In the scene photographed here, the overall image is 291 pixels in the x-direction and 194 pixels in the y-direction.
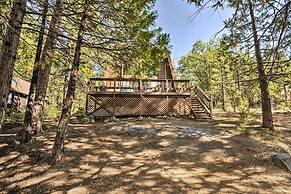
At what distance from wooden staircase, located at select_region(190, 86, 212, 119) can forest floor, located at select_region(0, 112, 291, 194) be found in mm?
4088

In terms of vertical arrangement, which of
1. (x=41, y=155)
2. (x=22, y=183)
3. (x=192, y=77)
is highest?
(x=192, y=77)

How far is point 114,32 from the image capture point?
17.0ft

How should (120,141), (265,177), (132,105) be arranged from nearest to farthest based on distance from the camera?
(265,177) → (120,141) → (132,105)

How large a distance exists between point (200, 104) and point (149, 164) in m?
8.72

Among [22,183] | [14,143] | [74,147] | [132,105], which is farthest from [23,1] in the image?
[132,105]

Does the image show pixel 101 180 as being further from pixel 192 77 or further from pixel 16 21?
pixel 192 77

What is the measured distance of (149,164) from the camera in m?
4.93

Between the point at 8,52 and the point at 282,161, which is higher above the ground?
the point at 8,52

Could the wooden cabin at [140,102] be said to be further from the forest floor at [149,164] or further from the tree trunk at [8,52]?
the tree trunk at [8,52]

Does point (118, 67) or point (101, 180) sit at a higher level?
point (118, 67)

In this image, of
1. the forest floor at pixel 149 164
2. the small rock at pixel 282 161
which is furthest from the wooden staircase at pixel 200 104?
the small rock at pixel 282 161

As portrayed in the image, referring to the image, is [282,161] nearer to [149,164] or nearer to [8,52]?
[149,164]

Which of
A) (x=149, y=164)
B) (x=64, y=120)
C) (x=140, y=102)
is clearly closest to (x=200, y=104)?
(x=140, y=102)

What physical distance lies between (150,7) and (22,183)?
5.10 meters
